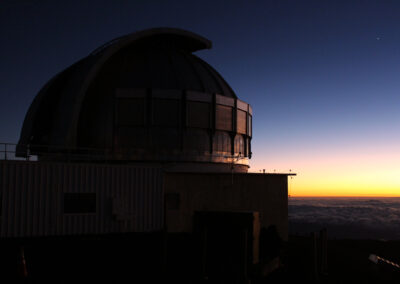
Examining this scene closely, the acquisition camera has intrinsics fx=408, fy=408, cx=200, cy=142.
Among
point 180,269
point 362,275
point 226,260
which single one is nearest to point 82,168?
point 180,269

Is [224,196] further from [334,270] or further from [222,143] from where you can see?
[334,270]

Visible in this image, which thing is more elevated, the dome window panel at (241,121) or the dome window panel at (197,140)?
the dome window panel at (241,121)

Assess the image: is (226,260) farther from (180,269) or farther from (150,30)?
(150,30)

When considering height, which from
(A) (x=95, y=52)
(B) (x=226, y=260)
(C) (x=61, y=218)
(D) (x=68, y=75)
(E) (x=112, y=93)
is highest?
(A) (x=95, y=52)

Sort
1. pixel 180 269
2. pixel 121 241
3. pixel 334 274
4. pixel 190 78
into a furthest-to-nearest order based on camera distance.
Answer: pixel 190 78 → pixel 334 274 → pixel 121 241 → pixel 180 269

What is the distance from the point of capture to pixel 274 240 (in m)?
23.2

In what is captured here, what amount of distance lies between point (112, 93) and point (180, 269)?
1298 centimetres

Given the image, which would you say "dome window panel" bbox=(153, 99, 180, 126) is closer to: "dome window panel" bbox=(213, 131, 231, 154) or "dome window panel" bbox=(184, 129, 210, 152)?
"dome window panel" bbox=(184, 129, 210, 152)

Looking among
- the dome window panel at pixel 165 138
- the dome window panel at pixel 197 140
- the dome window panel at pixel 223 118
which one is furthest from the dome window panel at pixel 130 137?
the dome window panel at pixel 223 118

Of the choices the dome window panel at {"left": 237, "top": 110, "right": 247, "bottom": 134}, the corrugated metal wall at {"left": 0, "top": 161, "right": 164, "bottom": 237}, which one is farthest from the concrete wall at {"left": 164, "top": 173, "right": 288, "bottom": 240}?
the dome window panel at {"left": 237, "top": 110, "right": 247, "bottom": 134}

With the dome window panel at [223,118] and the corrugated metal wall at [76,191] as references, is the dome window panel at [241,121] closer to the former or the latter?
the dome window panel at [223,118]

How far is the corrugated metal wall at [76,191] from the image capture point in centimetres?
1900

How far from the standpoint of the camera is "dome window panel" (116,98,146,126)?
26.3 meters

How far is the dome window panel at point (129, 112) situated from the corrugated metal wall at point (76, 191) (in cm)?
548
